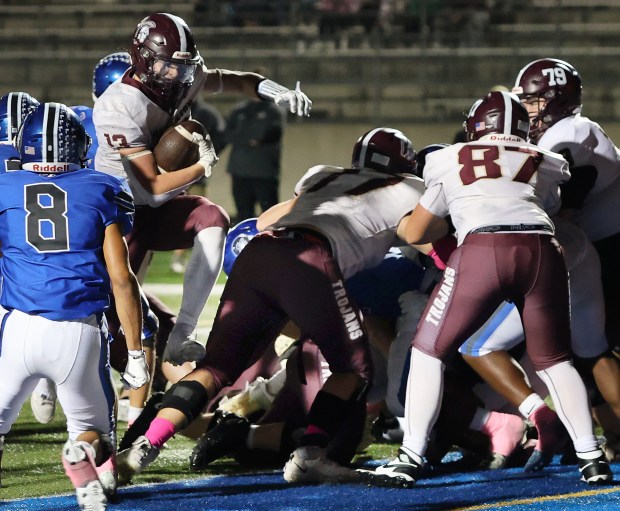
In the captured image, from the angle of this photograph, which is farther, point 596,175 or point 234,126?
point 234,126

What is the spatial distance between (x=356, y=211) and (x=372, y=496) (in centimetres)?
100

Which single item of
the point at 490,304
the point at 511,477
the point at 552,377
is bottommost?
the point at 511,477

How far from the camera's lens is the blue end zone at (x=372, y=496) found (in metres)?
3.60

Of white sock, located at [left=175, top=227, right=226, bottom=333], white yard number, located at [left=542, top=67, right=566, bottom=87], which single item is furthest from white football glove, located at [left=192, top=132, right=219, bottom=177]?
white yard number, located at [left=542, top=67, right=566, bottom=87]

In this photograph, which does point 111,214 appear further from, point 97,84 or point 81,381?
point 97,84

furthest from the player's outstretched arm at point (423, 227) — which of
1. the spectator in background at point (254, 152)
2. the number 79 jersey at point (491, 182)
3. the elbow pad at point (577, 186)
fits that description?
the spectator in background at point (254, 152)

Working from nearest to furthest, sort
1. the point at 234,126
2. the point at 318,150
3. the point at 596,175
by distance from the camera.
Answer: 1. the point at 596,175
2. the point at 234,126
3. the point at 318,150

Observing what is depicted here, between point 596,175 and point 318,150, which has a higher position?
point 596,175

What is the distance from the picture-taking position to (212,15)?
15.4m

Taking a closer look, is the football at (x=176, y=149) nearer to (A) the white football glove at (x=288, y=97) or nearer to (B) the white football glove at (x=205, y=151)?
(B) the white football glove at (x=205, y=151)

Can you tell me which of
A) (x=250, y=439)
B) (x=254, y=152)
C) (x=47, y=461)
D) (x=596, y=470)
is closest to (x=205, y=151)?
(x=250, y=439)

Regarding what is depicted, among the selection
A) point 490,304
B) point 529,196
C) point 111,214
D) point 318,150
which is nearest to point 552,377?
point 490,304

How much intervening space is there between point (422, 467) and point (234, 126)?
756 centimetres

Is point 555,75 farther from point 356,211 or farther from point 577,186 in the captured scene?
point 356,211
